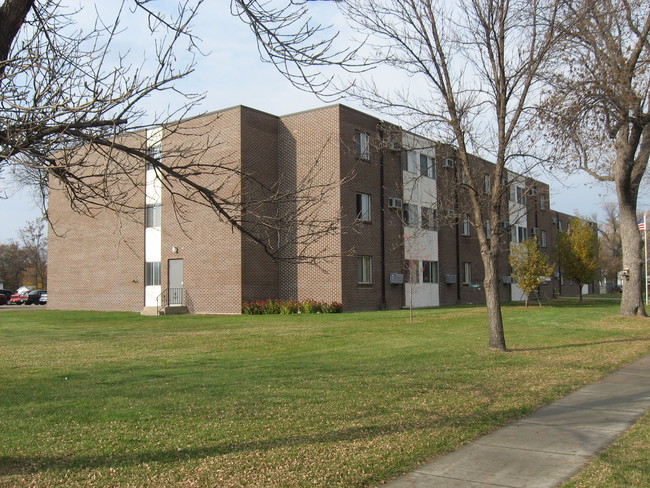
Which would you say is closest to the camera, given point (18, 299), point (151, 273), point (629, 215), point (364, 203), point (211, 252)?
point (629, 215)

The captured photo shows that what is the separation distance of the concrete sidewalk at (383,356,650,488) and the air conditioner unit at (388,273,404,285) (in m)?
21.7

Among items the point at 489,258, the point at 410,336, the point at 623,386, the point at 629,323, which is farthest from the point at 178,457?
the point at 629,323

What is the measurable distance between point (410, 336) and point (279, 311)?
441 inches

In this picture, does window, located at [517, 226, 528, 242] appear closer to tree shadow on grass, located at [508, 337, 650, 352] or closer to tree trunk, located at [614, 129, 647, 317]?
tree trunk, located at [614, 129, 647, 317]

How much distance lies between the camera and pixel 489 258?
44.6 feet

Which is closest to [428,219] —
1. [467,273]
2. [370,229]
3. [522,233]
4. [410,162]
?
[370,229]

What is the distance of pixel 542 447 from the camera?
20.7 feet

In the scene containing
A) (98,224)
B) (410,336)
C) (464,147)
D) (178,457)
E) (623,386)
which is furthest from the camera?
(98,224)

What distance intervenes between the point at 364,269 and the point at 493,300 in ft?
53.6

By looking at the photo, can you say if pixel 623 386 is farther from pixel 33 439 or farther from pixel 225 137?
pixel 225 137

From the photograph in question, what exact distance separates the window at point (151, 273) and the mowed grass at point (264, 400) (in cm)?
1404

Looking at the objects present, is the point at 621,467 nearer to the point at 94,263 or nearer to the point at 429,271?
the point at 429,271

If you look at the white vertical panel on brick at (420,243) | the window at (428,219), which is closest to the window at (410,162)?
Result: the white vertical panel on brick at (420,243)

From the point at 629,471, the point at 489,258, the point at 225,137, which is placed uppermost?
the point at 225,137
